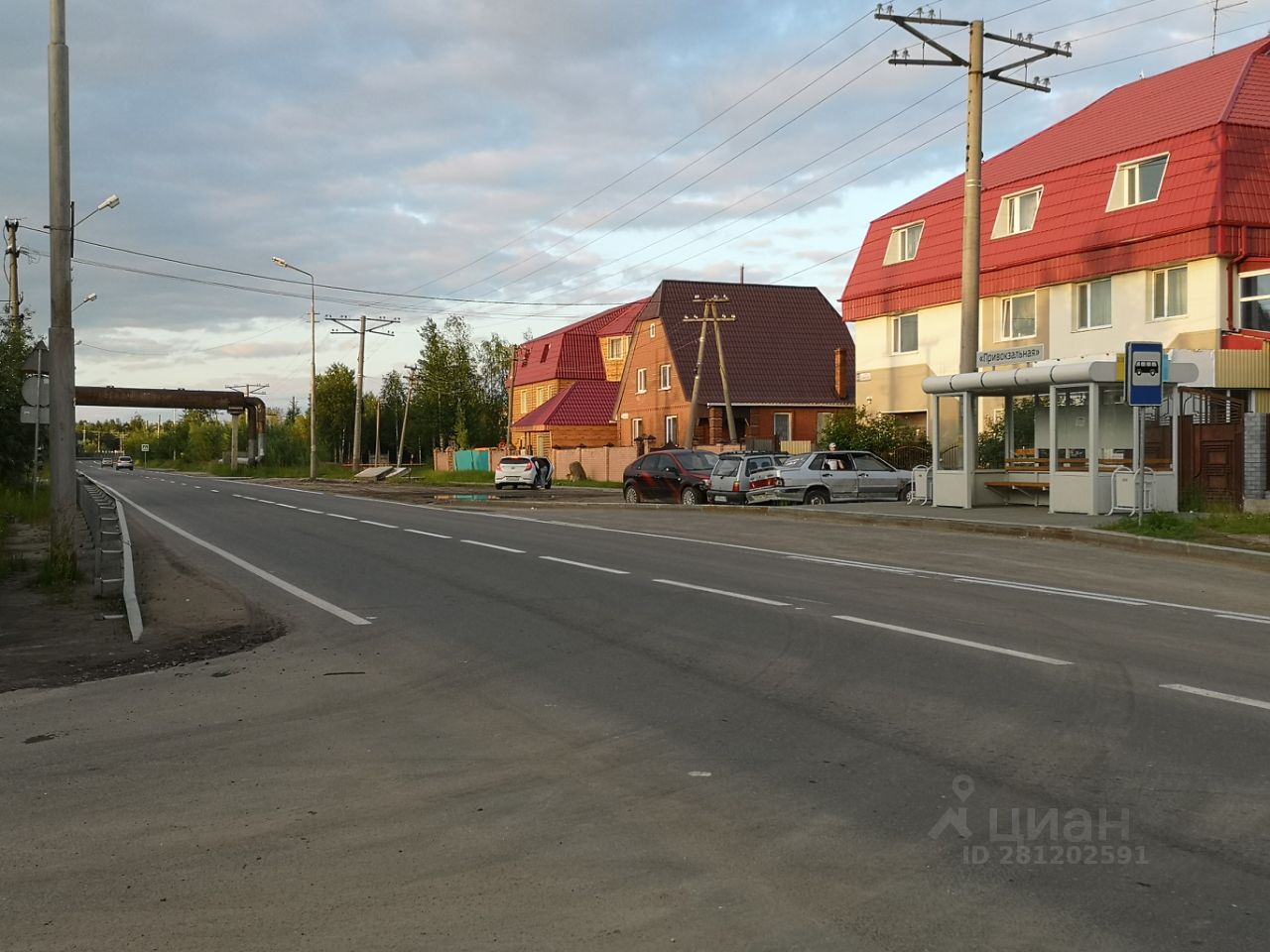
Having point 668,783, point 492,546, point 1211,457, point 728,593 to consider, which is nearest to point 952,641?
point 728,593

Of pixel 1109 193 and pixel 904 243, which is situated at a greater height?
pixel 904 243

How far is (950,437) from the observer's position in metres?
28.1

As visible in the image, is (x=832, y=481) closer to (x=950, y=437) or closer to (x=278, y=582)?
(x=950, y=437)

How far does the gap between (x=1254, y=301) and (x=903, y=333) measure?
522 inches

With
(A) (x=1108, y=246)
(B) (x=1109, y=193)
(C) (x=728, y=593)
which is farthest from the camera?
(B) (x=1109, y=193)

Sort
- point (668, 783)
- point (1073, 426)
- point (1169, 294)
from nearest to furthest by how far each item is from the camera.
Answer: point (668, 783), point (1073, 426), point (1169, 294)

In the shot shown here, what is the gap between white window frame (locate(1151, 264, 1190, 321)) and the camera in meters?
31.3

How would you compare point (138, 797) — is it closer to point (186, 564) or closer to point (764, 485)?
point (186, 564)

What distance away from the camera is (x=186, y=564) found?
17.4m

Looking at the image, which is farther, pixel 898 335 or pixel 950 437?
pixel 898 335

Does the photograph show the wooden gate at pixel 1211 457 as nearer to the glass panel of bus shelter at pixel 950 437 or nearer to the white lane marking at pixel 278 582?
the glass panel of bus shelter at pixel 950 437

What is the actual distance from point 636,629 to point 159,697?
12.7 ft

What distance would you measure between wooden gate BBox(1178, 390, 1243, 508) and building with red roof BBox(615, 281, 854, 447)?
31.2m

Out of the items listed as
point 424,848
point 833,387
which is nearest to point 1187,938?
point 424,848
